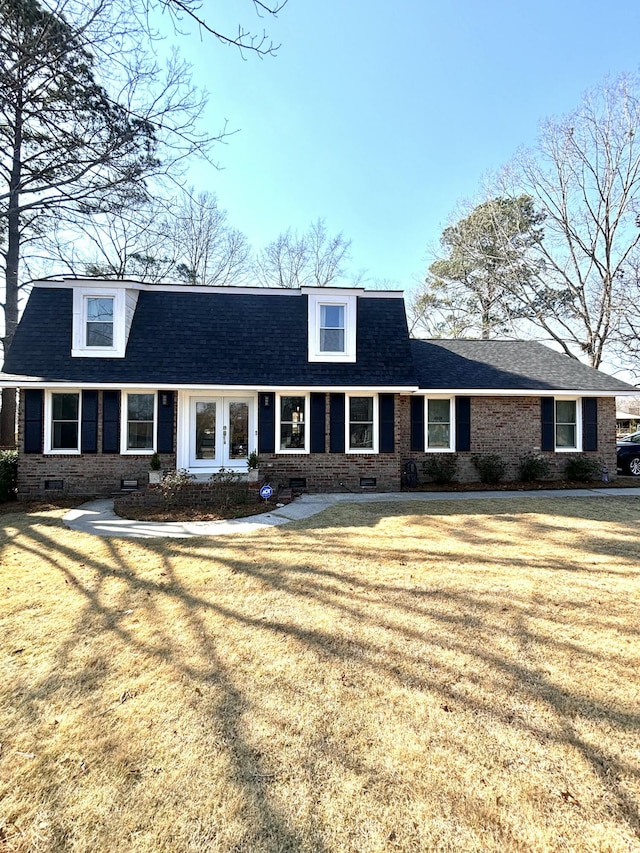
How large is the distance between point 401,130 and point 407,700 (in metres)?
17.4

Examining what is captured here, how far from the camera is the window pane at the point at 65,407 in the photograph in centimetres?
1053

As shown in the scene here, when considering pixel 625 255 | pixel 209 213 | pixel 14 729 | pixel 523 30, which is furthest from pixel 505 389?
pixel 209 213

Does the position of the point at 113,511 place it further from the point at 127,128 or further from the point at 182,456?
the point at 127,128

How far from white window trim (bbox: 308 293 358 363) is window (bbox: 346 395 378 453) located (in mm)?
1248

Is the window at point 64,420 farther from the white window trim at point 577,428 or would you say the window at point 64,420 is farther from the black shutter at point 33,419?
the white window trim at point 577,428

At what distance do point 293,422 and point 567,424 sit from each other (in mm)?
8828

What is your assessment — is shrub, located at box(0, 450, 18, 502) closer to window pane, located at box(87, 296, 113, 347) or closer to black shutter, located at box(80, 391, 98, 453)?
black shutter, located at box(80, 391, 98, 453)

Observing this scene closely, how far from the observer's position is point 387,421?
11164 mm

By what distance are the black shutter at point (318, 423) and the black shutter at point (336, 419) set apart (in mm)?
225

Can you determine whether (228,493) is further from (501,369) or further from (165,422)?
(501,369)

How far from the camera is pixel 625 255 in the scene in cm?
1933

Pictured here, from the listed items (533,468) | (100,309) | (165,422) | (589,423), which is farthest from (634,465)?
(100,309)

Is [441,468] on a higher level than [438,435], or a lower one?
lower

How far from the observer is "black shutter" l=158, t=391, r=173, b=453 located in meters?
10.6
